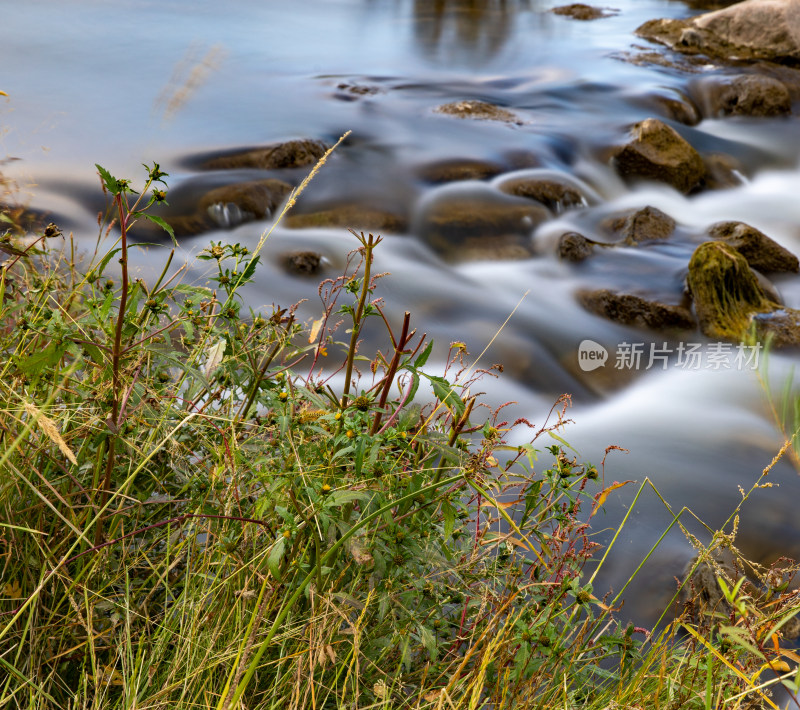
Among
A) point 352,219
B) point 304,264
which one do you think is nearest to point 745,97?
point 352,219

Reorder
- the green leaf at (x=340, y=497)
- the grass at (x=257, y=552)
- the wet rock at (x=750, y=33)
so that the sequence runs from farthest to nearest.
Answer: the wet rock at (x=750, y=33), the grass at (x=257, y=552), the green leaf at (x=340, y=497)

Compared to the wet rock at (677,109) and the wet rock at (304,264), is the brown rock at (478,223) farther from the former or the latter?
the wet rock at (677,109)

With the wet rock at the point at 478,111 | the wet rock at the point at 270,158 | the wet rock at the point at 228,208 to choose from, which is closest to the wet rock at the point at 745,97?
the wet rock at the point at 478,111

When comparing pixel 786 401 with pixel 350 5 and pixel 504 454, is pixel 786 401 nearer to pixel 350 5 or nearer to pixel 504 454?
pixel 504 454

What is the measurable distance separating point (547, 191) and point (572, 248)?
3.82 ft

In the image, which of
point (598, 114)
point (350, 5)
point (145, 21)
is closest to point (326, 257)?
point (598, 114)

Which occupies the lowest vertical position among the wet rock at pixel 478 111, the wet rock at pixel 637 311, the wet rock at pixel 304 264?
the wet rock at pixel 637 311

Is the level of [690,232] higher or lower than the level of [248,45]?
lower

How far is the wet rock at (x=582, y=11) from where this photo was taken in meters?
15.3

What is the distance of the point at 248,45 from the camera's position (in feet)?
39.1

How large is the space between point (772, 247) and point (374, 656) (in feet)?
20.0

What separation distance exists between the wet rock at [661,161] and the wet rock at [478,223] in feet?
5.58

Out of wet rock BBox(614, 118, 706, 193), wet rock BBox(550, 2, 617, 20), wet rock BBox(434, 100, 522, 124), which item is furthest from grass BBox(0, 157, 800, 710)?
wet rock BBox(550, 2, 617, 20)

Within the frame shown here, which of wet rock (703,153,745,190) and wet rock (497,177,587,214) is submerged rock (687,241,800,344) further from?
wet rock (703,153,745,190)
